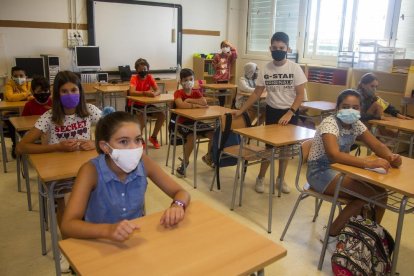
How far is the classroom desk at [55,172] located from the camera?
189 cm

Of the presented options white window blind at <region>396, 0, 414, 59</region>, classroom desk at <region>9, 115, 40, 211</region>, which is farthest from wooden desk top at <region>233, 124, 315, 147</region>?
white window blind at <region>396, 0, 414, 59</region>

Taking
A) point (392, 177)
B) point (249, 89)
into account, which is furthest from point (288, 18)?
point (392, 177)

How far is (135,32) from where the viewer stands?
701cm

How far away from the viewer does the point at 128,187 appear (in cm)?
151

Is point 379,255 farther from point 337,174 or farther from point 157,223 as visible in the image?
point 157,223

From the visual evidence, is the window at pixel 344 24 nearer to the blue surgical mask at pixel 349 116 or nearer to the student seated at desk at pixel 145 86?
the student seated at desk at pixel 145 86

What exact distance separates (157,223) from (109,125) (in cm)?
44

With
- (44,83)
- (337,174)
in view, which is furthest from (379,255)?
(44,83)

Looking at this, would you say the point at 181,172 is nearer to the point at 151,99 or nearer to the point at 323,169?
the point at 151,99

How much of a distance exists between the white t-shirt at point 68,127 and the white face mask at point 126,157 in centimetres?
116

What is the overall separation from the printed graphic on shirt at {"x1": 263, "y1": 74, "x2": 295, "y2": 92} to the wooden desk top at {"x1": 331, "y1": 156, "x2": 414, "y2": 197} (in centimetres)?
142

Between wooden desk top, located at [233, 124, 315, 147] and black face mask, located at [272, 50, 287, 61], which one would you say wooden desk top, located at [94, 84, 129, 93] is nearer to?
black face mask, located at [272, 50, 287, 61]

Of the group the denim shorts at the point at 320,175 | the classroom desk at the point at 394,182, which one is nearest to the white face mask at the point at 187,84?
the denim shorts at the point at 320,175

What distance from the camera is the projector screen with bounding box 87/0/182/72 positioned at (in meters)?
6.62
